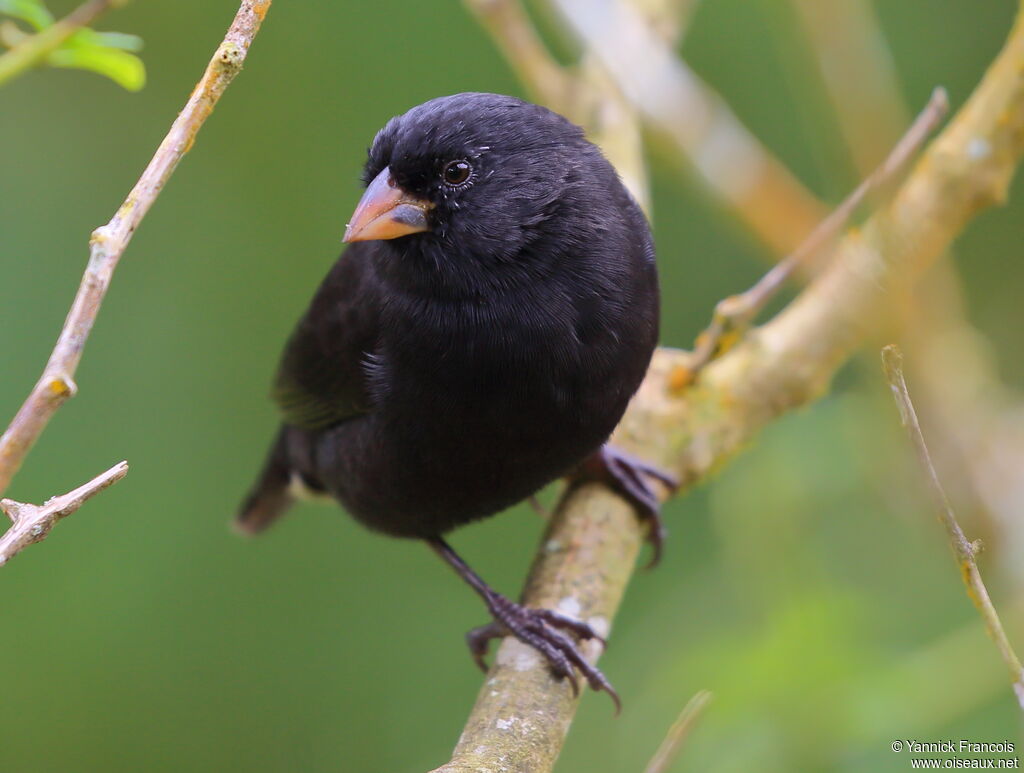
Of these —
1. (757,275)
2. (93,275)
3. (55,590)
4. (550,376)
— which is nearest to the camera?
(93,275)

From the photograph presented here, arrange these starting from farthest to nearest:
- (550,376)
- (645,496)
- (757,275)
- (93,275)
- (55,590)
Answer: (757,275)
(55,590)
(645,496)
(550,376)
(93,275)

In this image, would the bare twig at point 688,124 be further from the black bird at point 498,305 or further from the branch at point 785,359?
the black bird at point 498,305

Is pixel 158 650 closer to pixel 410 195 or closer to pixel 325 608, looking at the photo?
pixel 325 608

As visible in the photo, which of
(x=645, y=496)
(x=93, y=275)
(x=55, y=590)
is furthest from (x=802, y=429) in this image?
(x=55, y=590)

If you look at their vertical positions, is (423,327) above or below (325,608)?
above

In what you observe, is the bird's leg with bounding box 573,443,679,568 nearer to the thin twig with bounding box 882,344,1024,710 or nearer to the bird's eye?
the bird's eye

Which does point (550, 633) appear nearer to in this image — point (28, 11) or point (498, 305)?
point (498, 305)

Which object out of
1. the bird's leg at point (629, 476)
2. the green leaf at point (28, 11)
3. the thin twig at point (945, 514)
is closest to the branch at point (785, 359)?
the bird's leg at point (629, 476)

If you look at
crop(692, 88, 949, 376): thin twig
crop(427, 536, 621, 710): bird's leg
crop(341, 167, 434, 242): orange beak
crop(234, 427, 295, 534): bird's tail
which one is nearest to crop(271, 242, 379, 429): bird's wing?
crop(341, 167, 434, 242): orange beak

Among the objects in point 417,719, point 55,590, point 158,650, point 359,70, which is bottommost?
point 417,719
